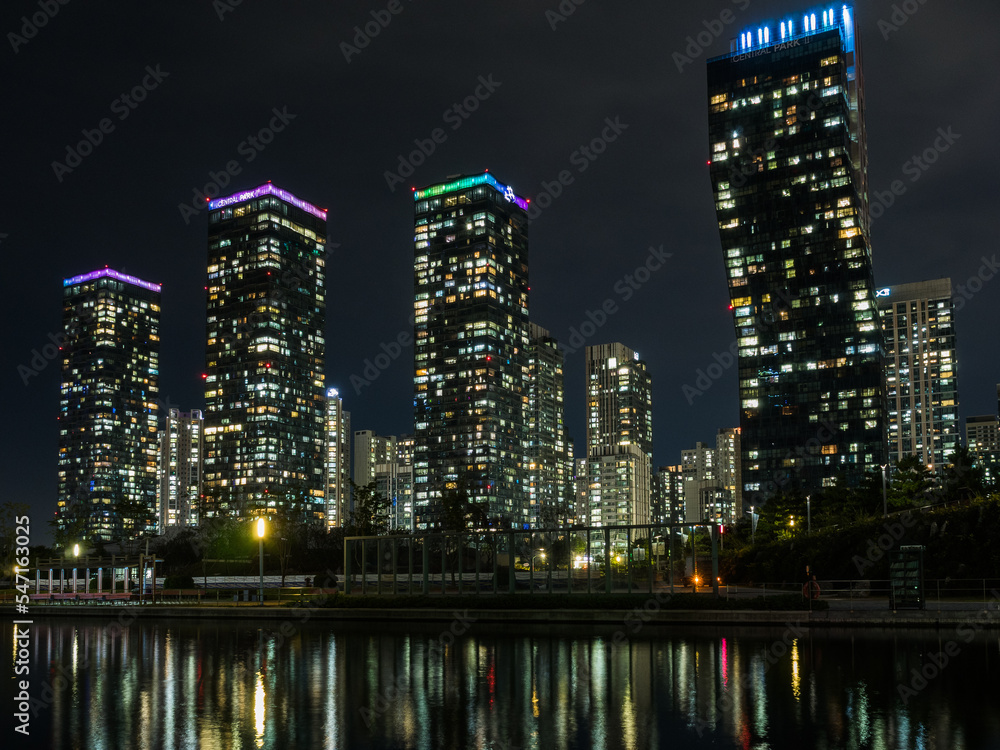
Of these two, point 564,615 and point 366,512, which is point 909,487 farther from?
point 366,512

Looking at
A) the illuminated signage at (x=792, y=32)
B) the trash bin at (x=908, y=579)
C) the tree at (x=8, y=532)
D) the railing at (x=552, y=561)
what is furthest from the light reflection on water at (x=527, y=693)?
the illuminated signage at (x=792, y=32)

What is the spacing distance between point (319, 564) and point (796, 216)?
10802 cm

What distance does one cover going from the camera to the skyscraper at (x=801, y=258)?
173 m

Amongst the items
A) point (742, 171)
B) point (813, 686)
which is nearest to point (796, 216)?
point (742, 171)

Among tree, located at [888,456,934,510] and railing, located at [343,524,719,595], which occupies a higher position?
tree, located at [888,456,934,510]

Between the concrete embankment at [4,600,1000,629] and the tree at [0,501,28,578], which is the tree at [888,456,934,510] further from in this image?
the tree at [0,501,28,578]

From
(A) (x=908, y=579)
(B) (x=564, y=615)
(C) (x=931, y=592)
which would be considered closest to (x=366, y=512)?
(B) (x=564, y=615)

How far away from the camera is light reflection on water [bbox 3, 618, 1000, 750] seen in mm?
16203

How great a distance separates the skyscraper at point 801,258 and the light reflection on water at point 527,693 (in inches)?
5804

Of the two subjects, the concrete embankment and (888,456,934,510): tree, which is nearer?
the concrete embankment

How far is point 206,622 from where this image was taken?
1885 inches

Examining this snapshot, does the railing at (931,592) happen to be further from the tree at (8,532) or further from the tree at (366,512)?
the tree at (366,512)

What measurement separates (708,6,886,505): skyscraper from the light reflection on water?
14741 centimetres

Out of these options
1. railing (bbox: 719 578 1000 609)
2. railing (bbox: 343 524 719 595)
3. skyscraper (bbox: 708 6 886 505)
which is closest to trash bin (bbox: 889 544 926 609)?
railing (bbox: 719 578 1000 609)
